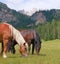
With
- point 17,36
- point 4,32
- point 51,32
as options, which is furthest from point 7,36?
point 51,32

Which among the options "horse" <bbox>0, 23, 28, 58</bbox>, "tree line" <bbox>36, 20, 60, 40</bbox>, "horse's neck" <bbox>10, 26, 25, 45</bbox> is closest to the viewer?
"horse" <bbox>0, 23, 28, 58</bbox>

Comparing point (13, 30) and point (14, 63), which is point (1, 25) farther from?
point (14, 63)

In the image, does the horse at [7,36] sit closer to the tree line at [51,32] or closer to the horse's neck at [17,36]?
the horse's neck at [17,36]

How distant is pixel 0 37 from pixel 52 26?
15356cm

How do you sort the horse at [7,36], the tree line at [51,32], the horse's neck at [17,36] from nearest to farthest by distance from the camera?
the horse at [7,36] → the horse's neck at [17,36] → the tree line at [51,32]

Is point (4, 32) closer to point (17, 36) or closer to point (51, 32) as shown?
point (17, 36)

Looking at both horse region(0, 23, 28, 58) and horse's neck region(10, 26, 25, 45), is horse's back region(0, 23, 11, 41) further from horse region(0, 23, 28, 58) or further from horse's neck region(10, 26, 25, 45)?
horse's neck region(10, 26, 25, 45)

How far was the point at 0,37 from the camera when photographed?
1780 cm

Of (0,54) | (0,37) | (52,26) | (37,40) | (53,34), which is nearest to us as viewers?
(0,37)

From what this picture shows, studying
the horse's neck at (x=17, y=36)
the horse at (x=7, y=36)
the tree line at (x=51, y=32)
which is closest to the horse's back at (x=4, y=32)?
the horse at (x=7, y=36)

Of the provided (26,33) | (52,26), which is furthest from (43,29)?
(26,33)

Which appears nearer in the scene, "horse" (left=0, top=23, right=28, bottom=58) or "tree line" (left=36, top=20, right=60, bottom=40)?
"horse" (left=0, top=23, right=28, bottom=58)

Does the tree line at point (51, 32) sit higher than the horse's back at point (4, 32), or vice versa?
the horse's back at point (4, 32)

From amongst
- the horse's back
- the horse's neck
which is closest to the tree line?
the horse's neck
